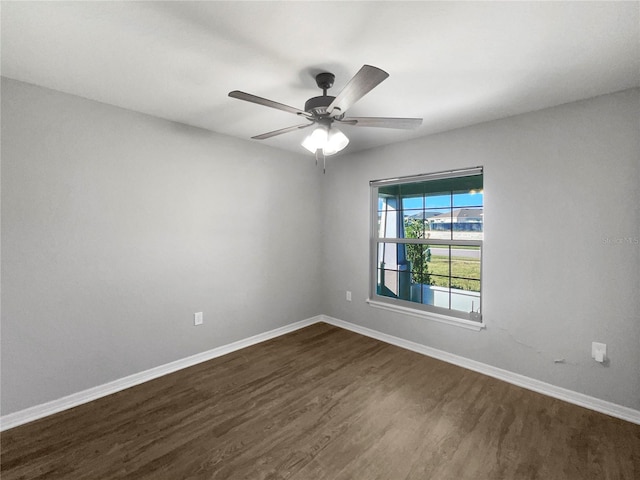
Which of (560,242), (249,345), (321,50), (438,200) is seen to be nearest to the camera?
(321,50)

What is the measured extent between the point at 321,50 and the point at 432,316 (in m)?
2.71

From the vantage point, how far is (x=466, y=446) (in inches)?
70.0

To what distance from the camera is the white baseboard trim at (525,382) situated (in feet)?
6.79

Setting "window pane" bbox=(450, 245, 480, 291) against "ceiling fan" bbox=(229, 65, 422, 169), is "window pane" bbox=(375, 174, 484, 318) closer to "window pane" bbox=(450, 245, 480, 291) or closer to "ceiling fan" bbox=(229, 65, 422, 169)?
"window pane" bbox=(450, 245, 480, 291)

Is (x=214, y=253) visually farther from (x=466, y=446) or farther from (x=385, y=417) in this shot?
(x=466, y=446)

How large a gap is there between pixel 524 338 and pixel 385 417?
1474 mm

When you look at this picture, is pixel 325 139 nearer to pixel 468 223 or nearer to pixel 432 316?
pixel 468 223

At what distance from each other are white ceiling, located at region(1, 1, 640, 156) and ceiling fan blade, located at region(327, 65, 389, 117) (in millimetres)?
306

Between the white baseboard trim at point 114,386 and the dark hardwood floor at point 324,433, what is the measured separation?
0.26 ft

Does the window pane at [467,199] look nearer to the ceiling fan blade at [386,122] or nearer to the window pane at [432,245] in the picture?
the window pane at [432,245]

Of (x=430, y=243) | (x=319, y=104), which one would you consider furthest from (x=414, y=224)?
(x=319, y=104)

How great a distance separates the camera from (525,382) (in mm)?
2459

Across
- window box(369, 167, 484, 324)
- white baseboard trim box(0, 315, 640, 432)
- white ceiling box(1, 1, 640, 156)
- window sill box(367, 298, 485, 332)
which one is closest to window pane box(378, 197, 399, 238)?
window box(369, 167, 484, 324)

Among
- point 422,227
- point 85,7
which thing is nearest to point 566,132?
point 422,227
